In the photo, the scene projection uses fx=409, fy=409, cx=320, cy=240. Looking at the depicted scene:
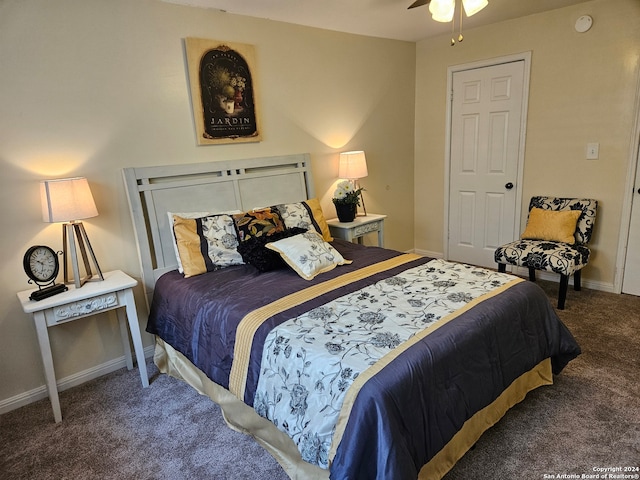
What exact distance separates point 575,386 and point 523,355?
0.61m

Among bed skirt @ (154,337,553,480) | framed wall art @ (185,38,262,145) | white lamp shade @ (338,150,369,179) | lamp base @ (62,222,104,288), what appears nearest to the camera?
bed skirt @ (154,337,553,480)

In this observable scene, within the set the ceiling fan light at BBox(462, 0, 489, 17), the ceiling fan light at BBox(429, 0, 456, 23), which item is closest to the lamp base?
the ceiling fan light at BBox(429, 0, 456, 23)

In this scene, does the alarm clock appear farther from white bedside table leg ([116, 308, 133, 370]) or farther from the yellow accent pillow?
the yellow accent pillow

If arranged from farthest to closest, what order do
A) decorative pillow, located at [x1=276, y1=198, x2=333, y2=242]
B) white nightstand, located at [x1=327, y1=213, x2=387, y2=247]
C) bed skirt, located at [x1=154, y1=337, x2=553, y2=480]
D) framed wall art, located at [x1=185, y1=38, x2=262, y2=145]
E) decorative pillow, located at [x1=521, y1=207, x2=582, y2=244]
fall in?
white nightstand, located at [x1=327, y1=213, x2=387, y2=247] → decorative pillow, located at [x1=521, y1=207, x2=582, y2=244] → decorative pillow, located at [x1=276, y1=198, x2=333, y2=242] → framed wall art, located at [x1=185, y1=38, x2=262, y2=145] → bed skirt, located at [x1=154, y1=337, x2=553, y2=480]

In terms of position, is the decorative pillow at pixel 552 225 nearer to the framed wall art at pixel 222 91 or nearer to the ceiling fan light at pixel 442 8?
the ceiling fan light at pixel 442 8

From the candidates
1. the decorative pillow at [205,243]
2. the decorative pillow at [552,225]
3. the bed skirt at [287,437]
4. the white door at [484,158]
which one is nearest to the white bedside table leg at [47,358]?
the bed skirt at [287,437]

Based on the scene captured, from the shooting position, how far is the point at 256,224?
2.83m

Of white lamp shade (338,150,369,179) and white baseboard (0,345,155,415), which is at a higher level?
white lamp shade (338,150,369,179)

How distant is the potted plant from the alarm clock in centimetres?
221

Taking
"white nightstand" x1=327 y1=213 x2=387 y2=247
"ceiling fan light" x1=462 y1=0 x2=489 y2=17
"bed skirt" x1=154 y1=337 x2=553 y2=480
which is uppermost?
"ceiling fan light" x1=462 y1=0 x2=489 y2=17

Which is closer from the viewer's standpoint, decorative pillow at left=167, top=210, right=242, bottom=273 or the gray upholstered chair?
decorative pillow at left=167, top=210, right=242, bottom=273

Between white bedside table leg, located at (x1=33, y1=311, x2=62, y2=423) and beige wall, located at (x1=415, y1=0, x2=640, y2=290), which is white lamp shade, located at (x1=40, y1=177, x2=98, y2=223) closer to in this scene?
white bedside table leg, located at (x1=33, y1=311, x2=62, y2=423)

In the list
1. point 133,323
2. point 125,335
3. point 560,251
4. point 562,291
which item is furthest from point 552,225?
point 125,335

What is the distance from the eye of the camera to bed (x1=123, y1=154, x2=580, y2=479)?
4.93ft
